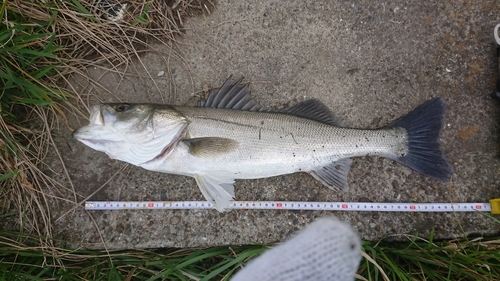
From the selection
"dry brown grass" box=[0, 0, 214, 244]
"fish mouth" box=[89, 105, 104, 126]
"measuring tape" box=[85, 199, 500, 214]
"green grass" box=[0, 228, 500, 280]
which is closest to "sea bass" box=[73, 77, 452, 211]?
"fish mouth" box=[89, 105, 104, 126]

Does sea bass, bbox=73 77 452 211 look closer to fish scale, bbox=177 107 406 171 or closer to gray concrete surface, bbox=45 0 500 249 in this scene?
fish scale, bbox=177 107 406 171

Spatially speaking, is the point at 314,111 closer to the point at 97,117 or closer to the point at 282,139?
the point at 282,139

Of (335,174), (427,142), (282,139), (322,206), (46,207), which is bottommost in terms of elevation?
(322,206)

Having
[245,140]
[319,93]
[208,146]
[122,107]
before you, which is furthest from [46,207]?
[319,93]

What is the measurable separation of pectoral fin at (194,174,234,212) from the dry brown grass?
1.20 m

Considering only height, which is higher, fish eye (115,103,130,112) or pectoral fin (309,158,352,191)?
fish eye (115,103,130,112)

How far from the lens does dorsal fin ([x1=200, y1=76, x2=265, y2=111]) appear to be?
104 inches

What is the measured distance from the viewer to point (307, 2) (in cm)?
301

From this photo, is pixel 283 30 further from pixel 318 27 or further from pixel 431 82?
Result: pixel 431 82

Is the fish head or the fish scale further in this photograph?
the fish scale

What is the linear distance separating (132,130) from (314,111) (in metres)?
1.38

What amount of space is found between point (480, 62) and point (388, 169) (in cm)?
123

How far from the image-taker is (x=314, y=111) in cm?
269

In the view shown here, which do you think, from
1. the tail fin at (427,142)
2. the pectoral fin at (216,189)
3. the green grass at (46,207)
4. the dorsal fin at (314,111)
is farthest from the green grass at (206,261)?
the dorsal fin at (314,111)
